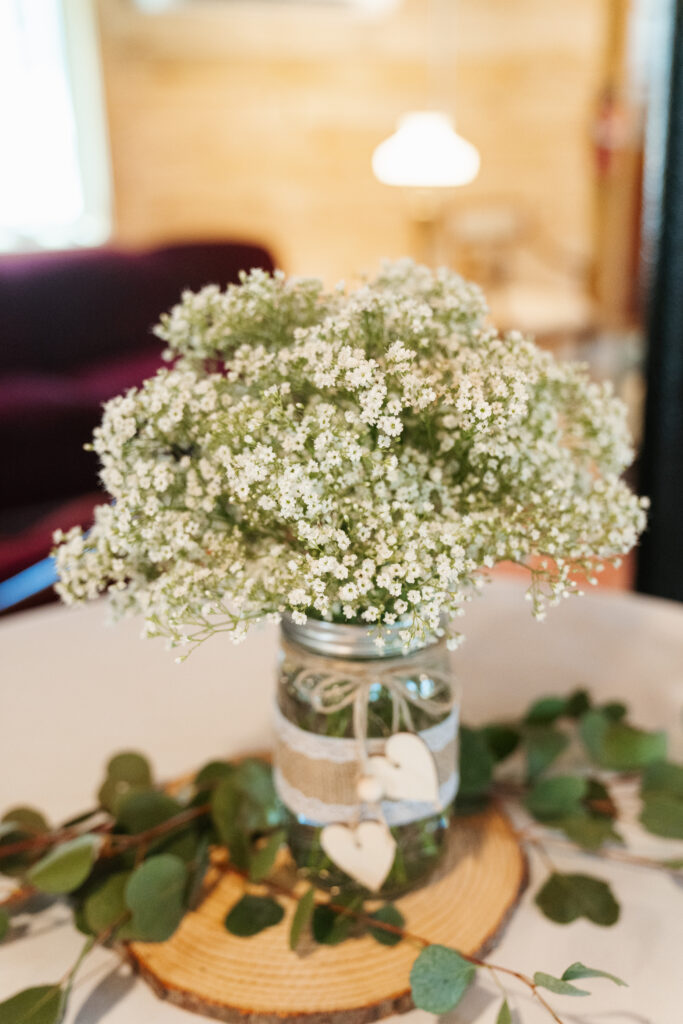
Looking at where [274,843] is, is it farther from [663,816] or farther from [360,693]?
[663,816]

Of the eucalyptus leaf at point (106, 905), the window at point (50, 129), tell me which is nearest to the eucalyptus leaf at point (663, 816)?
the eucalyptus leaf at point (106, 905)

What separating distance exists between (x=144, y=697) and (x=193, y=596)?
1.57 feet

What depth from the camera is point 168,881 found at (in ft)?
2.18

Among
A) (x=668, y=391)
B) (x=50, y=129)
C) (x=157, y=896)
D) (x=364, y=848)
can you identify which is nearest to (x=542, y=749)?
(x=364, y=848)

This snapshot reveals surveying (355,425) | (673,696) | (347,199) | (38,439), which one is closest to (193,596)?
(355,425)

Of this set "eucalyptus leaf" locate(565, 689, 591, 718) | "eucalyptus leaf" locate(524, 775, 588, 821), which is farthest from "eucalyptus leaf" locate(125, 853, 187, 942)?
"eucalyptus leaf" locate(565, 689, 591, 718)

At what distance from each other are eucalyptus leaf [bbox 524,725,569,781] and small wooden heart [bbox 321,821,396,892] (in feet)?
0.79

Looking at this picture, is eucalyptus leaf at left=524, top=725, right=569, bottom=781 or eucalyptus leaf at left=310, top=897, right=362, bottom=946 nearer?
eucalyptus leaf at left=310, top=897, right=362, bottom=946

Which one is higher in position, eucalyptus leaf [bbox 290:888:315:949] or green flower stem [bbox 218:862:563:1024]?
eucalyptus leaf [bbox 290:888:315:949]

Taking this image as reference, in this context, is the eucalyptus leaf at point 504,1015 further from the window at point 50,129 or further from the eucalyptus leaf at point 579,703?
the window at point 50,129

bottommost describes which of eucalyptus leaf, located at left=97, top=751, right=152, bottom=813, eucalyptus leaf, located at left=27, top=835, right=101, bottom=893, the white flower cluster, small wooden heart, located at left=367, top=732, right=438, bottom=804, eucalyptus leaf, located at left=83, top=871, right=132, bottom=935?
eucalyptus leaf, located at left=83, top=871, right=132, bottom=935

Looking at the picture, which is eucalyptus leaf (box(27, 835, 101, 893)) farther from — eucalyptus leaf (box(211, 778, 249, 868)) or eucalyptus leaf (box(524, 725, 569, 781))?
eucalyptus leaf (box(524, 725, 569, 781))

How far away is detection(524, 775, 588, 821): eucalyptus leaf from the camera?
0.77m

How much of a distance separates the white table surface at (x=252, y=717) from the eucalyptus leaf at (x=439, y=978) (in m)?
0.04
